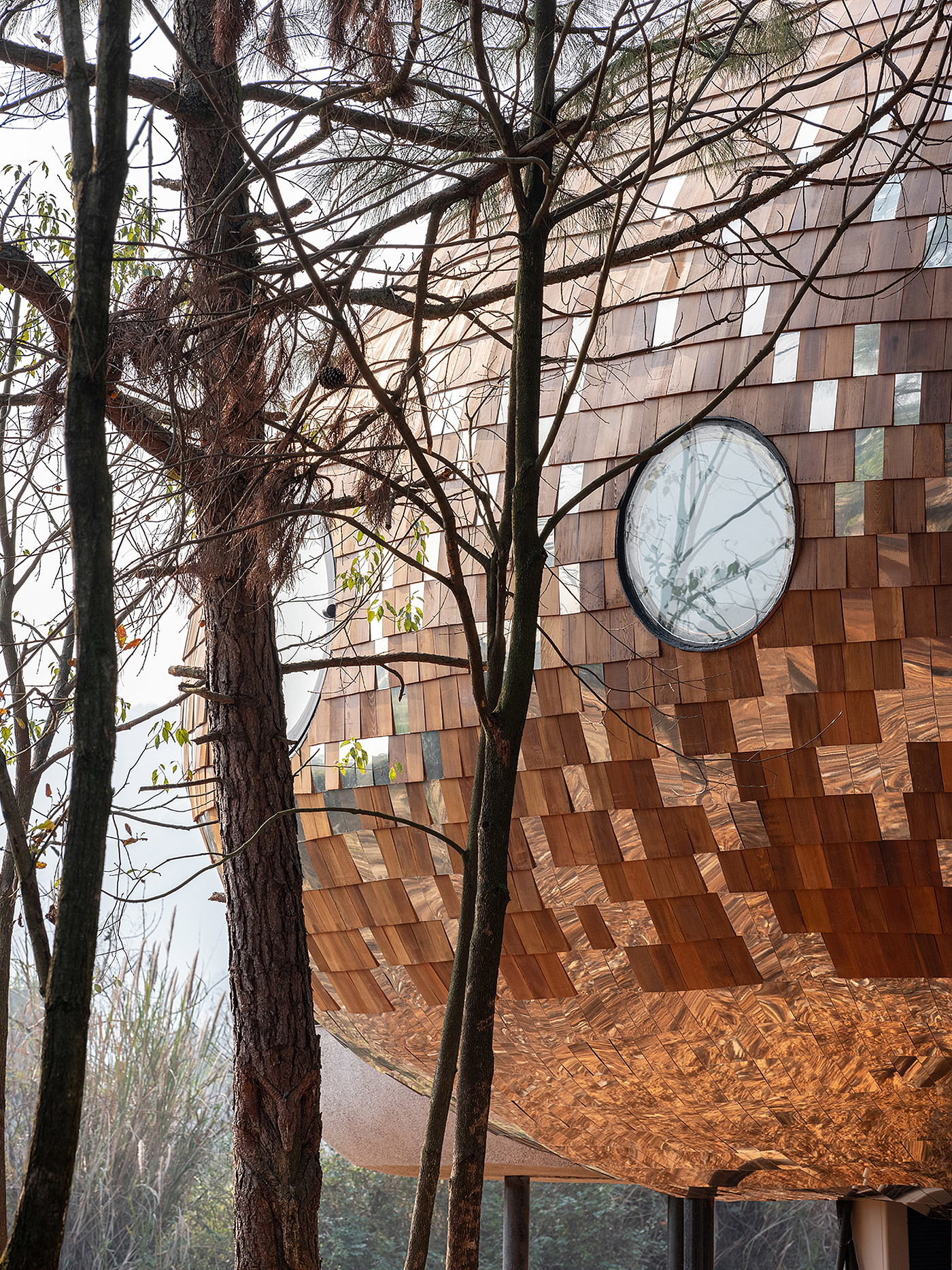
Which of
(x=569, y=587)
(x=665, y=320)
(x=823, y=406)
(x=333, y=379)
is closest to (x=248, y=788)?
(x=569, y=587)

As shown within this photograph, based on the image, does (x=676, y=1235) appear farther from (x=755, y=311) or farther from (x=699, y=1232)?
(x=755, y=311)

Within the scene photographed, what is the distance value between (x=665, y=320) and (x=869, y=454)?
874mm

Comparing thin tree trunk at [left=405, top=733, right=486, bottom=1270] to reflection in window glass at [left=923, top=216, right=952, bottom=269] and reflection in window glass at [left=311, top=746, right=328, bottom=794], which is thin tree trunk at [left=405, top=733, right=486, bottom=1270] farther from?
reflection in window glass at [left=923, top=216, right=952, bottom=269]

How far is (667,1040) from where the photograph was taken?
14.1ft

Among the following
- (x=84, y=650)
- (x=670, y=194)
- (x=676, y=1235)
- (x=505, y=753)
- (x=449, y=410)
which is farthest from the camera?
(x=676, y=1235)

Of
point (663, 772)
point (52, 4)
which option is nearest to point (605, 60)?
point (663, 772)

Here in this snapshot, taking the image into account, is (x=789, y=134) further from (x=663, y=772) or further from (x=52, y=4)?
(x=52, y=4)

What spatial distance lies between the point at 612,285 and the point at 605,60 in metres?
1.70

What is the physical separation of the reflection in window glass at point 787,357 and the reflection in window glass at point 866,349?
174 millimetres

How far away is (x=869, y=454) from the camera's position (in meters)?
3.58

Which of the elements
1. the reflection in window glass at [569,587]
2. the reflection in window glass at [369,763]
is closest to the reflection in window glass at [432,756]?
the reflection in window glass at [369,763]

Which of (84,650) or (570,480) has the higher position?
(570,480)

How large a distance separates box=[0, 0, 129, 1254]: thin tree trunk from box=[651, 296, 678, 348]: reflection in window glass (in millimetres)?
2345

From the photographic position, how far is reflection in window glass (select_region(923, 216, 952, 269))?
144 inches
